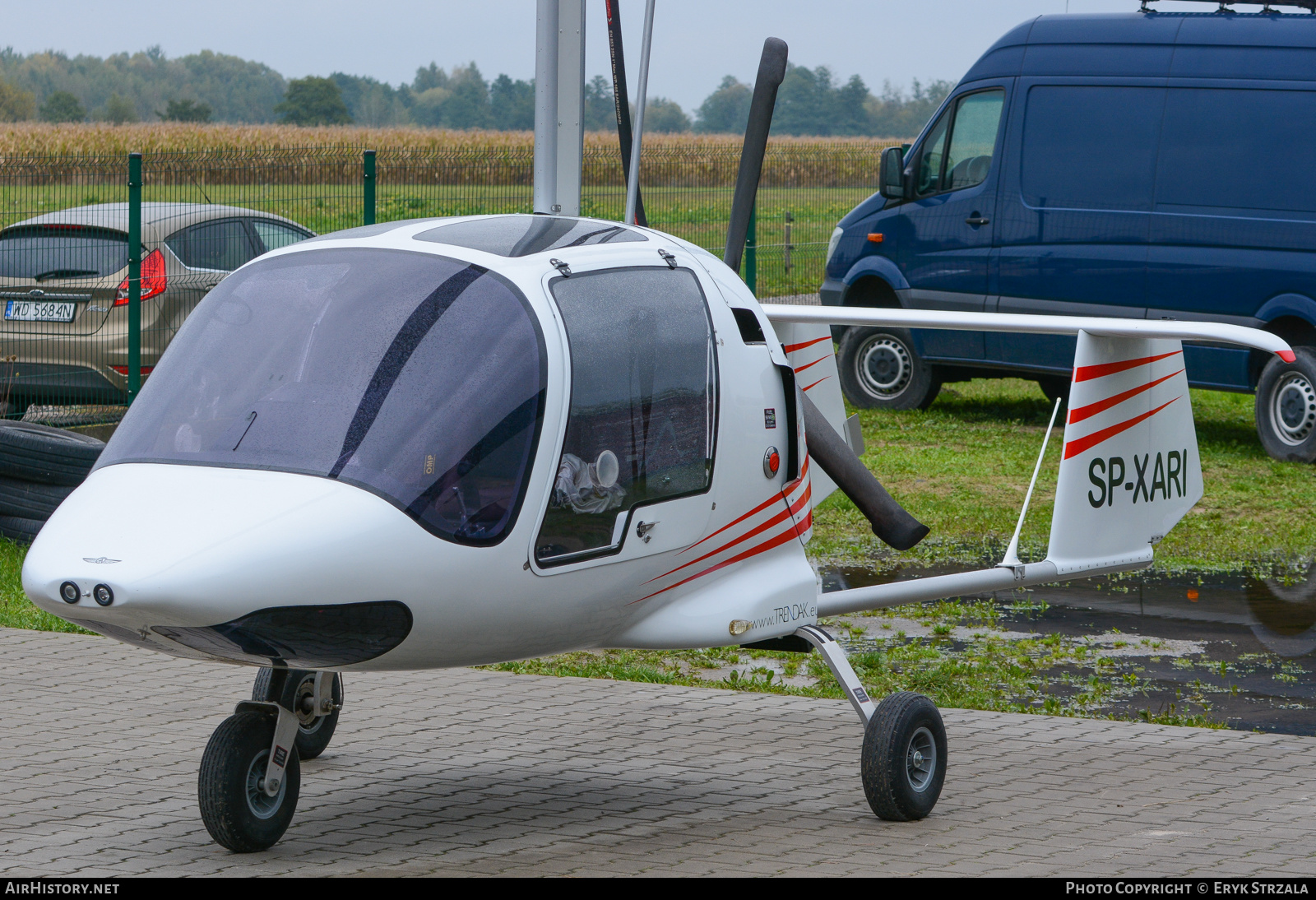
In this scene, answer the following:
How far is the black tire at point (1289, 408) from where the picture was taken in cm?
1286

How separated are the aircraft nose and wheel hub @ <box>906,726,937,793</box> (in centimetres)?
202

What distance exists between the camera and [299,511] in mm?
4375

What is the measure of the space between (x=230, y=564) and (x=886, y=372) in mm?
12203

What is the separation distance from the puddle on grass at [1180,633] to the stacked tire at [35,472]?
4510 mm

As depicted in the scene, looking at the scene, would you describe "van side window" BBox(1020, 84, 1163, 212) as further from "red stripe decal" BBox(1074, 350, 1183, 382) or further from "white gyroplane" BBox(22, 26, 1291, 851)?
"white gyroplane" BBox(22, 26, 1291, 851)

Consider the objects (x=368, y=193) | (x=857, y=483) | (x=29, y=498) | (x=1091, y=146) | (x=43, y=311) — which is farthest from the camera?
(x=1091, y=146)

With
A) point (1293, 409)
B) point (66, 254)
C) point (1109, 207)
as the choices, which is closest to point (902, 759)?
point (66, 254)

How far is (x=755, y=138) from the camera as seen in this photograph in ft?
21.0

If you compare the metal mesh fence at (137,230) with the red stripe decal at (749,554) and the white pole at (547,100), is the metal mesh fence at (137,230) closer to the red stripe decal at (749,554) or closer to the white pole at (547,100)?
the white pole at (547,100)

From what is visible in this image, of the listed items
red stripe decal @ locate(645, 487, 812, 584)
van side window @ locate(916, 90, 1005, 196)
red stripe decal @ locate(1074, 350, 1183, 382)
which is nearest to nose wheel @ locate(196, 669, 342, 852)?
red stripe decal @ locate(645, 487, 812, 584)

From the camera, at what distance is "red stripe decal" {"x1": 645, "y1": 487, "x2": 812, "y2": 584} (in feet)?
17.6

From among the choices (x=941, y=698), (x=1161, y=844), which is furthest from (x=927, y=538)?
(x=1161, y=844)

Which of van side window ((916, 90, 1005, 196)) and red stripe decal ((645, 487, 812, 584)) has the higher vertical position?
van side window ((916, 90, 1005, 196))

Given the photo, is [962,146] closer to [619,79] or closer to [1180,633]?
[1180,633]
